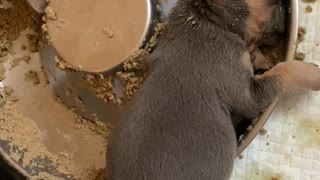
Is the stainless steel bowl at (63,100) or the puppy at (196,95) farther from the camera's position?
the stainless steel bowl at (63,100)

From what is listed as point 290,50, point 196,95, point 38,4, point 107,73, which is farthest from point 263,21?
point 38,4

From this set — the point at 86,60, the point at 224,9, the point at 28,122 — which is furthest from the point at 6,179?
the point at 224,9

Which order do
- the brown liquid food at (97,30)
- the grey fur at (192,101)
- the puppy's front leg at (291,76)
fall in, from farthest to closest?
the brown liquid food at (97,30)
the puppy's front leg at (291,76)
the grey fur at (192,101)

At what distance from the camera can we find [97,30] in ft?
5.08

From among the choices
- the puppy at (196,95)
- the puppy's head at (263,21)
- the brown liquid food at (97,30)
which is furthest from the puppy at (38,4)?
the puppy's head at (263,21)

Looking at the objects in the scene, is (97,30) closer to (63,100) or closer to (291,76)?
(63,100)

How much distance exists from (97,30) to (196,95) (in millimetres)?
360

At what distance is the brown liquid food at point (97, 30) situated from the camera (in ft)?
4.99

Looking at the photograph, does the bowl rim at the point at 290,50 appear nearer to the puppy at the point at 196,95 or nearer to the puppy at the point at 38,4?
the puppy at the point at 196,95

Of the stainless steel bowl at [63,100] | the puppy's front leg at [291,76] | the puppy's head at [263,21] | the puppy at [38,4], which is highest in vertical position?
the puppy's head at [263,21]

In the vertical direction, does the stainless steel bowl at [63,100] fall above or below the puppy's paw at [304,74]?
below

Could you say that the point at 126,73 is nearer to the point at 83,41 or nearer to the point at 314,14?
the point at 83,41

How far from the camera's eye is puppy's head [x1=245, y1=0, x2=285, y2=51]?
138cm

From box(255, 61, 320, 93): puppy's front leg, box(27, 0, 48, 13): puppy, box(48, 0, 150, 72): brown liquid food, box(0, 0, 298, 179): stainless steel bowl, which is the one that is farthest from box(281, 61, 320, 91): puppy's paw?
box(27, 0, 48, 13): puppy
